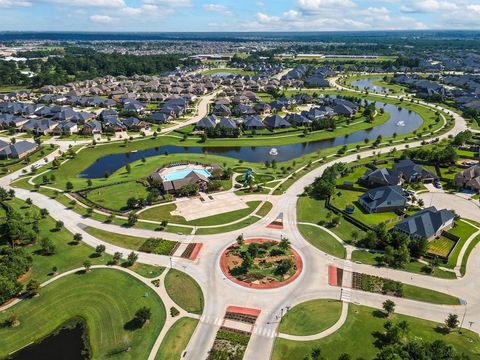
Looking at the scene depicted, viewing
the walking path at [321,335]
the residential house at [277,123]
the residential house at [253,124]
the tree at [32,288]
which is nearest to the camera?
the walking path at [321,335]

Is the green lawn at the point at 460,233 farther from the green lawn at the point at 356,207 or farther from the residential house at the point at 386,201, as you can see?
the green lawn at the point at 356,207

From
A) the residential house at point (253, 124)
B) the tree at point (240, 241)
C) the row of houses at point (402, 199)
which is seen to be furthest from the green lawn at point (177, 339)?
the residential house at point (253, 124)

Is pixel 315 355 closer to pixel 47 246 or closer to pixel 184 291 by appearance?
pixel 184 291

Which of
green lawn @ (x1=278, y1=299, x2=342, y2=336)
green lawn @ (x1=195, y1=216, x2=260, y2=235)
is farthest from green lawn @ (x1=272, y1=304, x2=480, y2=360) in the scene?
green lawn @ (x1=195, y1=216, x2=260, y2=235)

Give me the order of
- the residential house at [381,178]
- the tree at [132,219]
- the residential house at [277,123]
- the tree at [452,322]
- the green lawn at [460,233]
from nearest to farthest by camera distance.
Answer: the tree at [452,322] < the green lawn at [460,233] < the tree at [132,219] < the residential house at [381,178] < the residential house at [277,123]

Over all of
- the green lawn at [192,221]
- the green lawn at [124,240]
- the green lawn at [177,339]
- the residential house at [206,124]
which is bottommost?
the green lawn at [177,339]

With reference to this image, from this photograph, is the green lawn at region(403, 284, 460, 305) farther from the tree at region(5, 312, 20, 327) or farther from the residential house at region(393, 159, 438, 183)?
the tree at region(5, 312, 20, 327)

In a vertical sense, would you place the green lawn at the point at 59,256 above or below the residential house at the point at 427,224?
below
